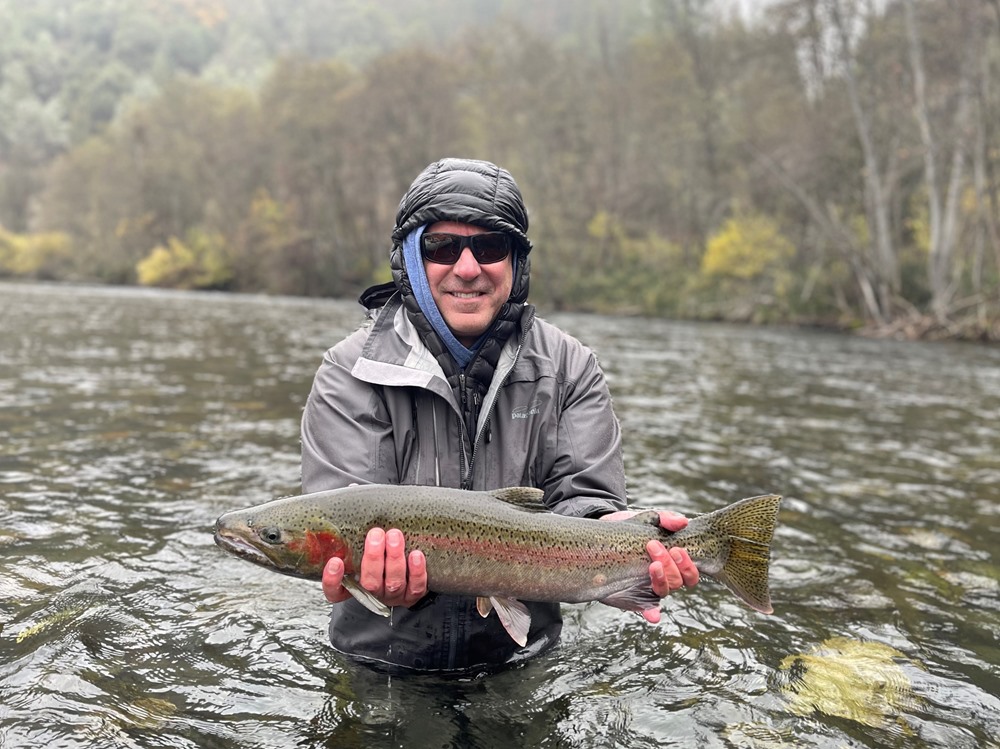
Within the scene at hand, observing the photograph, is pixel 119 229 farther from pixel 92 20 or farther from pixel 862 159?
pixel 92 20

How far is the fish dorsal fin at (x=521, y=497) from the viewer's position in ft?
9.99

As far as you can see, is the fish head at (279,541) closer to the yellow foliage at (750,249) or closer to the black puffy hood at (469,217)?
the black puffy hood at (469,217)

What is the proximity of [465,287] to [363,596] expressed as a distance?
1.30 metres

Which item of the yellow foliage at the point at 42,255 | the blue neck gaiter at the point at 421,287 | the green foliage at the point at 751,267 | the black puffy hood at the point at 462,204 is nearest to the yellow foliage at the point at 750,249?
the green foliage at the point at 751,267

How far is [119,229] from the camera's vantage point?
5550cm

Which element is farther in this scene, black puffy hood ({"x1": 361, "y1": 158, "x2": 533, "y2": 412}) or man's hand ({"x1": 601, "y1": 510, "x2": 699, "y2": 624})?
black puffy hood ({"x1": 361, "y1": 158, "x2": 533, "y2": 412})

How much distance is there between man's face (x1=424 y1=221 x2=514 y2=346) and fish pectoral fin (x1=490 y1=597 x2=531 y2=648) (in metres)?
1.11

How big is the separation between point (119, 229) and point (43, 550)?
2225 inches

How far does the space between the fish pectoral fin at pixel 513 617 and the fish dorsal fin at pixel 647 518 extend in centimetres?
53

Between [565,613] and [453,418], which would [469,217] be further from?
[565,613]

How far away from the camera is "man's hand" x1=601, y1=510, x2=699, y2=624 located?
305 cm

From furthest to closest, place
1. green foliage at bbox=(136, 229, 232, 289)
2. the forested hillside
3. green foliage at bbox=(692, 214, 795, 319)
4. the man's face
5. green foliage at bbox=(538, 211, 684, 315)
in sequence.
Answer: green foliage at bbox=(136, 229, 232, 289) < green foliage at bbox=(538, 211, 684, 315) < green foliage at bbox=(692, 214, 795, 319) < the forested hillside < the man's face

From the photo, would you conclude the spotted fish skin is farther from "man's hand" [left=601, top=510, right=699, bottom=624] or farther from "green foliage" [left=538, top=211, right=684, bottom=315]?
"green foliage" [left=538, top=211, right=684, bottom=315]

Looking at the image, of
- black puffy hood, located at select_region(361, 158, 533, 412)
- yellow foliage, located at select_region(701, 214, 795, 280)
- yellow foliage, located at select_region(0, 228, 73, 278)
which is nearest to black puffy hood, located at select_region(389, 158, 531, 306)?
black puffy hood, located at select_region(361, 158, 533, 412)
